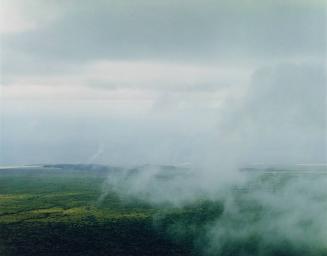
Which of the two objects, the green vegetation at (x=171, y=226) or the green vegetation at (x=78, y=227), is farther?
the green vegetation at (x=171, y=226)

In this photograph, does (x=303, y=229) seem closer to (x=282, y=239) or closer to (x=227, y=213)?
(x=282, y=239)

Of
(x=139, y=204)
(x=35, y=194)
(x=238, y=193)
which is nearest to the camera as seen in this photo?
(x=139, y=204)

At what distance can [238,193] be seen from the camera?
121125mm

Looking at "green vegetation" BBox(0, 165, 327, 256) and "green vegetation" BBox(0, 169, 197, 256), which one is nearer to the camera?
"green vegetation" BBox(0, 169, 197, 256)

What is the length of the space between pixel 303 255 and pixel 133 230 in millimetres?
28777

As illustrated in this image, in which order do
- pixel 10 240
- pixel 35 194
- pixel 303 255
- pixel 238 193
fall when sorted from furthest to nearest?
pixel 35 194 → pixel 238 193 → pixel 10 240 → pixel 303 255

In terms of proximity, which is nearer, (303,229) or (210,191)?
(303,229)

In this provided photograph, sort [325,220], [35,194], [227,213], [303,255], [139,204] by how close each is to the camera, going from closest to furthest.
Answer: [303,255]
[325,220]
[227,213]
[139,204]
[35,194]

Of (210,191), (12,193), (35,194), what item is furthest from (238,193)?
(12,193)

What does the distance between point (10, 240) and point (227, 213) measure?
4280 centimetres

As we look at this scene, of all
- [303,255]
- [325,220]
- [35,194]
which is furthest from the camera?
[35,194]

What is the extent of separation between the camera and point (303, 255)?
61.8 meters

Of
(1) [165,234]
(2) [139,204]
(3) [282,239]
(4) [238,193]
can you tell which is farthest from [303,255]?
(4) [238,193]

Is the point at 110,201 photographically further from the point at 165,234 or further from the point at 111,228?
the point at 165,234
